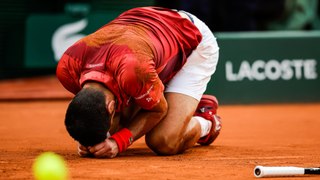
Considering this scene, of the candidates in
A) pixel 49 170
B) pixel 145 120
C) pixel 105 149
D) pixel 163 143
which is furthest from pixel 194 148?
pixel 49 170

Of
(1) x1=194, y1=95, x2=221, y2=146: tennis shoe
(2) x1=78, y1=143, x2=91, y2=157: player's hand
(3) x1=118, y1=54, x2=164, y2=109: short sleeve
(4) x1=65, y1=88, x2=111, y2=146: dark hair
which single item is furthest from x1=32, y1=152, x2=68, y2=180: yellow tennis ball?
(1) x1=194, y1=95, x2=221, y2=146: tennis shoe

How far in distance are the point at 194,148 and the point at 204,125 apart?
9.8 inches

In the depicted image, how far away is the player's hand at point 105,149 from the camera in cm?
572

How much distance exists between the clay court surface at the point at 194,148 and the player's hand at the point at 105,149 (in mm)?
66

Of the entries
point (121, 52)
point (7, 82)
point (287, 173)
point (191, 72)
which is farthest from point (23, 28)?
point (287, 173)

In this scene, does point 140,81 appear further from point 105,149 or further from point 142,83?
point 105,149

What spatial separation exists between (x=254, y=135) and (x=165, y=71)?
2085 mm

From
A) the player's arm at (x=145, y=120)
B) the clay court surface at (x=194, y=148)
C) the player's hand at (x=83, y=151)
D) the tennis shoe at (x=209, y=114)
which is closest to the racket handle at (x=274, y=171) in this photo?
the clay court surface at (x=194, y=148)

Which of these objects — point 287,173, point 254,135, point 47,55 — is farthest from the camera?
point 47,55

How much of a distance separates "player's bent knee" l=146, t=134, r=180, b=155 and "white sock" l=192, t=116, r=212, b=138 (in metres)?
0.50

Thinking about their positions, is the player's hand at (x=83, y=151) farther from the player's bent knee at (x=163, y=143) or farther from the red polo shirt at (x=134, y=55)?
the player's bent knee at (x=163, y=143)

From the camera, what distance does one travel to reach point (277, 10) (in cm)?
1436

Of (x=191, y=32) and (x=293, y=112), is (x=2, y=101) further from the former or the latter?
(x=191, y=32)

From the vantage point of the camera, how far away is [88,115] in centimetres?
530
